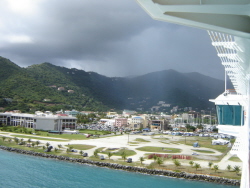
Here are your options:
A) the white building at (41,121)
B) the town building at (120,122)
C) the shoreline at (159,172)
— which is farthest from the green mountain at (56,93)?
the shoreline at (159,172)

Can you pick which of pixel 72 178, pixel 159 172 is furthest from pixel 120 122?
pixel 72 178

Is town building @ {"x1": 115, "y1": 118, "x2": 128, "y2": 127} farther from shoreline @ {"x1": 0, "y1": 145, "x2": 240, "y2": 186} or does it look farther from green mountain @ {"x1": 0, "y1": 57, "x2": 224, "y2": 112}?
shoreline @ {"x1": 0, "y1": 145, "x2": 240, "y2": 186}

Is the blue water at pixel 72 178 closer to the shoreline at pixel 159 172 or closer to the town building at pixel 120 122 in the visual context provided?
the shoreline at pixel 159 172

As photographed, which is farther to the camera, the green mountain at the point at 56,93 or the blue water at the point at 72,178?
the green mountain at the point at 56,93

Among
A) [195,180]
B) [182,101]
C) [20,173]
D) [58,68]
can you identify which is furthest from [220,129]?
[182,101]

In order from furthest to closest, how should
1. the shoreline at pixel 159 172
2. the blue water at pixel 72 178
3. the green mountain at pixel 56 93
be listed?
the green mountain at pixel 56 93, the shoreline at pixel 159 172, the blue water at pixel 72 178

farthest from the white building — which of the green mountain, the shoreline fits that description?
the shoreline

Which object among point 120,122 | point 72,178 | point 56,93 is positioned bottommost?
point 72,178

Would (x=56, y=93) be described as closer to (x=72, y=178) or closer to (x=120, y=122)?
(x=120, y=122)
